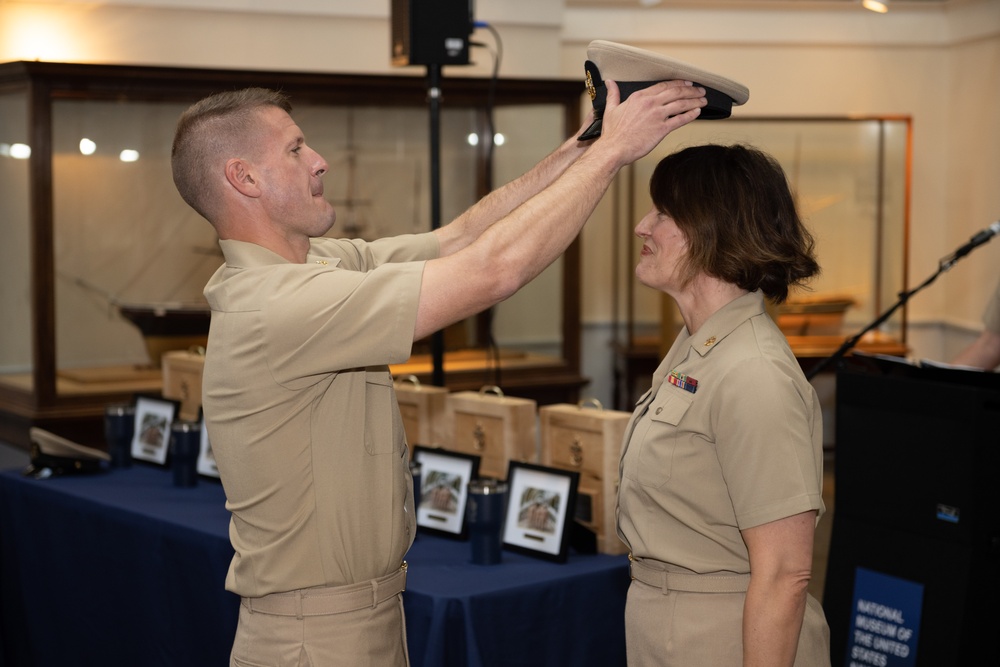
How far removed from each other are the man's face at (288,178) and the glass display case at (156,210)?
287cm

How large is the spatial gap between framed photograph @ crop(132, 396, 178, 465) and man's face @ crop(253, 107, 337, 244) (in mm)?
1887

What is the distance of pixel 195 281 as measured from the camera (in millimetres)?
4996

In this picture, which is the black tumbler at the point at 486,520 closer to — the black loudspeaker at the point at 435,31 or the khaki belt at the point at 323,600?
the khaki belt at the point at 323,600

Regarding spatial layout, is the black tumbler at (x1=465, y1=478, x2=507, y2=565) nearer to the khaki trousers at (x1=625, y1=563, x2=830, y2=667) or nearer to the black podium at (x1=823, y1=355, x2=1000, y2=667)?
the khaki trousers at (x1=625, y1=563, x2=830, y2=667)

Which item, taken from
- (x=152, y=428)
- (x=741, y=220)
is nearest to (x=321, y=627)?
(x=741, y=220)

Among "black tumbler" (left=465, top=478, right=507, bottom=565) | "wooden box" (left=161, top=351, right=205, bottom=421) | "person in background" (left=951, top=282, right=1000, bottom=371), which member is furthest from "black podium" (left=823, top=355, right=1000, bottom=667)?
"wooden box" (left=161, top=351, right=205, bottom=421)

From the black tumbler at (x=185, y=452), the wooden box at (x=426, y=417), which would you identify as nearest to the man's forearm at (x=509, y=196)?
the wooden box at (x=426, y=417)

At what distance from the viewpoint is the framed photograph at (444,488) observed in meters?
2.59

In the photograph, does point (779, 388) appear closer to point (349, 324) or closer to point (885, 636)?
point (349, 324)

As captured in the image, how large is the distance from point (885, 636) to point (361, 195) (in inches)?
128

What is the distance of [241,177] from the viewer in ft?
5.50

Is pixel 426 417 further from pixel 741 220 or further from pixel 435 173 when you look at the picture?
pixel 741 220

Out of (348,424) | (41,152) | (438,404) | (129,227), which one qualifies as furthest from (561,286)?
(348,424)

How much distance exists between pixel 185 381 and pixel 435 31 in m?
1.35
